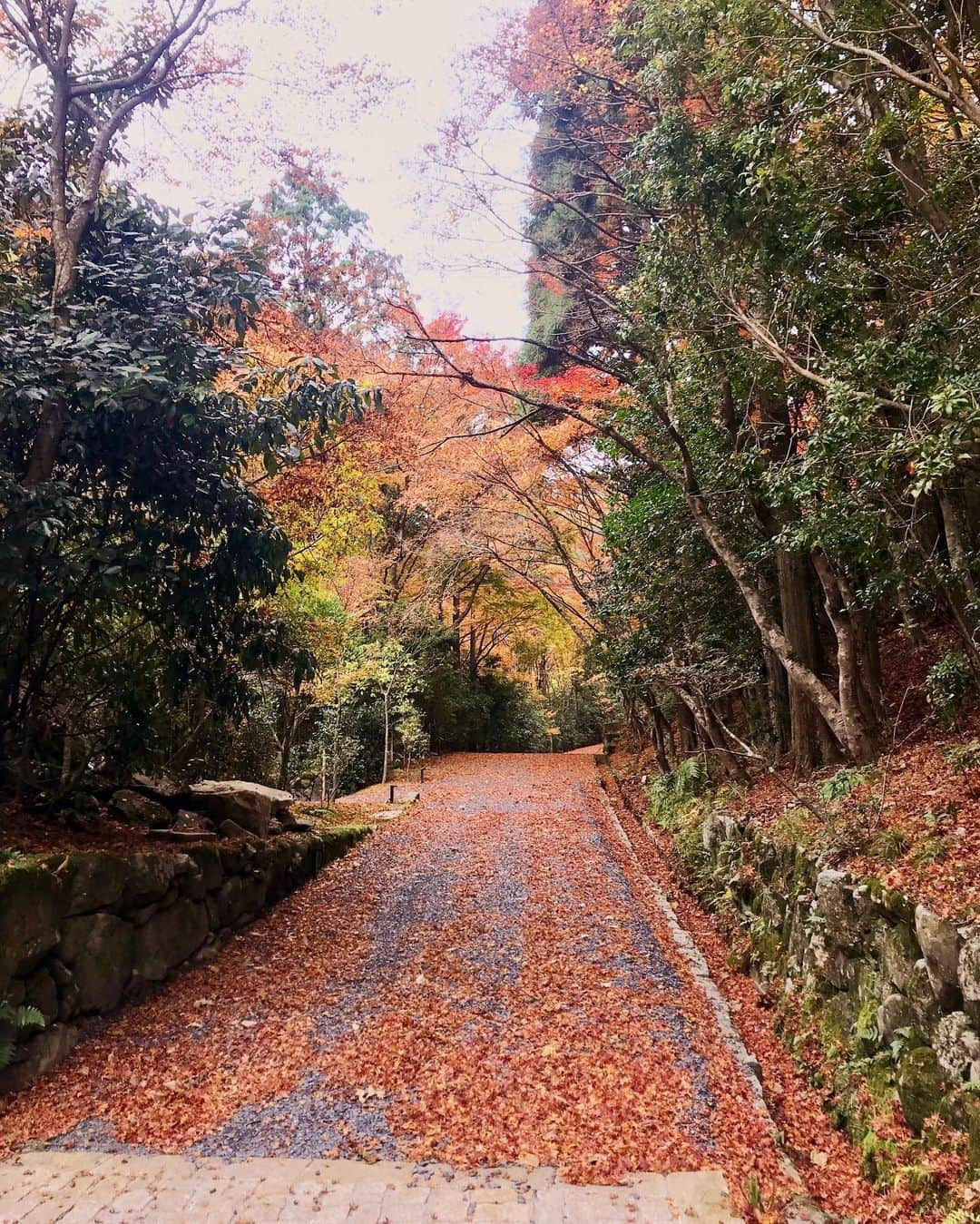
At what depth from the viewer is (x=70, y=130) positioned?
5.27 m

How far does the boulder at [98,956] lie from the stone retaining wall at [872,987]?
12.4ft

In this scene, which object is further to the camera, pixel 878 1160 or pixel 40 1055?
pixel 40 1055

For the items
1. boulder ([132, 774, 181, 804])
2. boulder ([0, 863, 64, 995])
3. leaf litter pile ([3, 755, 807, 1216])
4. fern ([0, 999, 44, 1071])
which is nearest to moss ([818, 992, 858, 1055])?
leaf litter pile ([3, 755, 807, 1216])

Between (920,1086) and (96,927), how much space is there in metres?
4.00

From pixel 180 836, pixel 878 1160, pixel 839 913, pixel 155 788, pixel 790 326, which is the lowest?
pixel 878 1160

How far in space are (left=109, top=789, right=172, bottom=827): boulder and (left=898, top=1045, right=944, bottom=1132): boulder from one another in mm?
4971

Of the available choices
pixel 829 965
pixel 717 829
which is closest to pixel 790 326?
pixel 829 965

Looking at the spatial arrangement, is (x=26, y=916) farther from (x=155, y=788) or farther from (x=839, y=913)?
(x=839, y=913)

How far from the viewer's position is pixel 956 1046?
2645 millimetres

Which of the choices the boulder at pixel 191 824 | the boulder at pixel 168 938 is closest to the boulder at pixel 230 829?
the boulder at pixel 191 824

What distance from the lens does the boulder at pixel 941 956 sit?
276 cm

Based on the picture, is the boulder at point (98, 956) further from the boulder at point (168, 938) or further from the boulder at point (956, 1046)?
the boulder at point (956, 1046)

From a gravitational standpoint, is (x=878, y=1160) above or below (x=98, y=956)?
below

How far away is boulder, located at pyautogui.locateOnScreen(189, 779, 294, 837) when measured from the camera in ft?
20.3
